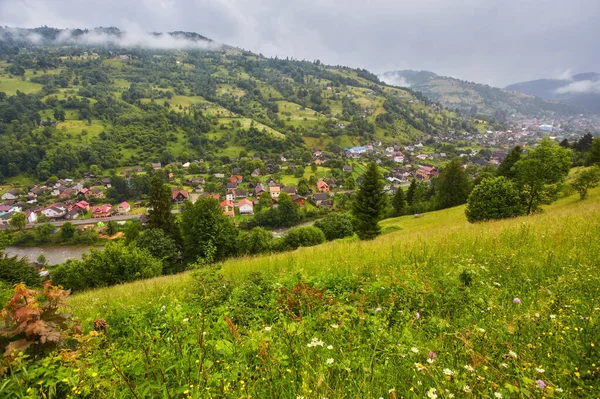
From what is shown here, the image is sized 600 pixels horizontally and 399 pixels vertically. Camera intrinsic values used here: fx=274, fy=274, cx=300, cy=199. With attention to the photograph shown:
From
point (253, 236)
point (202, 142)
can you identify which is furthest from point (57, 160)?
point (253, 236)

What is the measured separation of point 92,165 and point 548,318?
13300 centimetres

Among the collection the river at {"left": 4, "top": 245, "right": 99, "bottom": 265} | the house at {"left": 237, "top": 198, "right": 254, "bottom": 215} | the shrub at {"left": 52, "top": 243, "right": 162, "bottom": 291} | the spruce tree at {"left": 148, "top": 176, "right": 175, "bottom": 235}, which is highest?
the spruce tree at {"left": 148, "top": 176, "right": 175, "bottom": 235}

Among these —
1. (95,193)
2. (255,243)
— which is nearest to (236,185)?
(95,193)

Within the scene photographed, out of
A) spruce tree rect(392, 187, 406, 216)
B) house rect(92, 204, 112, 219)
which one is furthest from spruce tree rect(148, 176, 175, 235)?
house rect(92, 204, 112, 219)

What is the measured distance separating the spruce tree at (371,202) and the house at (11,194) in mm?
109338

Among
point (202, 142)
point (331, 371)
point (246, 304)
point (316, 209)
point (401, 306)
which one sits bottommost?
point (316, 209)

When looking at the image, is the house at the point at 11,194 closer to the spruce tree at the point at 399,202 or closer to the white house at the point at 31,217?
the white house at the point at 31,217

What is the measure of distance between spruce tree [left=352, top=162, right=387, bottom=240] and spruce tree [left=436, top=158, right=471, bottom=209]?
25408 mm

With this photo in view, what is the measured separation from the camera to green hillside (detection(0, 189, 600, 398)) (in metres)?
2.21

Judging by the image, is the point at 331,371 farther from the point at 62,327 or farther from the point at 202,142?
the point at 202,142

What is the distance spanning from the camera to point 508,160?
5000 centimetres

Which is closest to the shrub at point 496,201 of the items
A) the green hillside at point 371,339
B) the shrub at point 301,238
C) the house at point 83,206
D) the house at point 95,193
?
the green hillside at point 371,339

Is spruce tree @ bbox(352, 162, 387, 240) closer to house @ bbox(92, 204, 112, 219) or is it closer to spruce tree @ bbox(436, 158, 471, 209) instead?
spruce tree @ bbox(436, 158, 471, 209)

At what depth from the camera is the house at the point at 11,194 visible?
3320 inches
